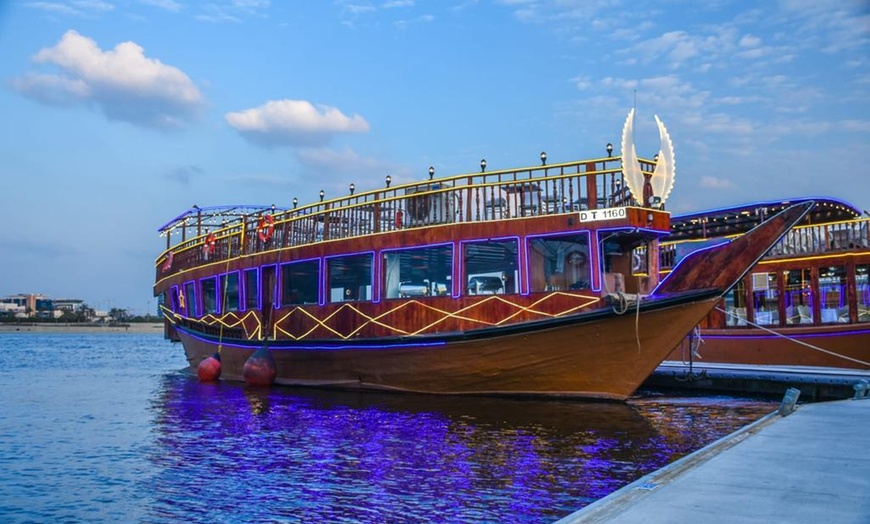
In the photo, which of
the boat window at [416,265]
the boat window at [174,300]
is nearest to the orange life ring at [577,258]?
the boat window at [416,265]

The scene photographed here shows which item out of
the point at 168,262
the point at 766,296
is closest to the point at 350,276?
the point at 168,262

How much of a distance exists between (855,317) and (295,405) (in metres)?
15.6

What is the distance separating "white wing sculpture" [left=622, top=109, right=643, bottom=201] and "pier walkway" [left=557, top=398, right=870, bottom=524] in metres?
7.13

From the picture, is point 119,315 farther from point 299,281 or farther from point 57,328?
point 299,281

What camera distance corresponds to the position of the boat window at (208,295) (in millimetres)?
27294

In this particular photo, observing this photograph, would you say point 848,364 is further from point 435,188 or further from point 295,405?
point 295,405

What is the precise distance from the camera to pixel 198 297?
27.4 meters

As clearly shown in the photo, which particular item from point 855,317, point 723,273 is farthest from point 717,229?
point 723,273

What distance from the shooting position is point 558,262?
16.0m

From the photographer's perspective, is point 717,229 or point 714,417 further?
point 717,229

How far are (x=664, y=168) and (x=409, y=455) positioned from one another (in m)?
9.11

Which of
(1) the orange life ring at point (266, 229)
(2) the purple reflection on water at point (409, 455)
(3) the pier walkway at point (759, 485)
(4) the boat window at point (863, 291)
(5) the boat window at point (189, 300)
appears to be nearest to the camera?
(3) the pier walkway at point (759, 485)

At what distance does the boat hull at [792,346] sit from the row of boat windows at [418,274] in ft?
23.8

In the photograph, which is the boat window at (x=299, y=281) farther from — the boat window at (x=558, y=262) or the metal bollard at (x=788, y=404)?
the metal bollard at (x=788, y=404)
